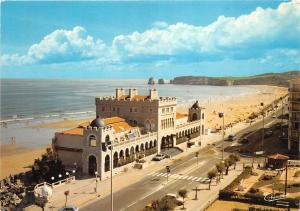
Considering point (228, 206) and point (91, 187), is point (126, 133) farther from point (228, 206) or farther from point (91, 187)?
point (228, 206)

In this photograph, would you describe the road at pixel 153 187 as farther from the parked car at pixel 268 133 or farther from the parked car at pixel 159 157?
the parked car at pixel 268 133

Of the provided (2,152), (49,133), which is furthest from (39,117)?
(2,152)

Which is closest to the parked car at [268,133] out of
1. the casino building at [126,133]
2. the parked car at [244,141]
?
the parked car at [244,141]

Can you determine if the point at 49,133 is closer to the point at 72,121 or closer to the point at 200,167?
the point at 72,121

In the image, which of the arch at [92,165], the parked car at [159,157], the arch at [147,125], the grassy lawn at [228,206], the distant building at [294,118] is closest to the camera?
the grassy lawn at [228,206]

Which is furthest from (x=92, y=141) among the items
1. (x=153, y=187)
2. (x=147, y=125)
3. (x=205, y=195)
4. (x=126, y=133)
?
(x=205, y=195)

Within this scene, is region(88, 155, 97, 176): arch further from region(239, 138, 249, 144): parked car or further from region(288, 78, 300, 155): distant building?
region(239, 138, 249, 144): parked car

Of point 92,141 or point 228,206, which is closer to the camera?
point 228,206
